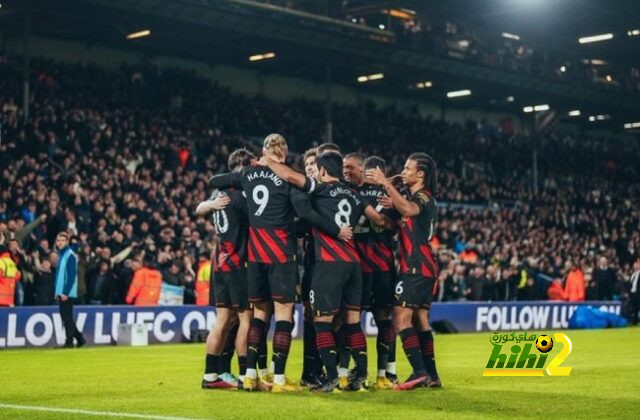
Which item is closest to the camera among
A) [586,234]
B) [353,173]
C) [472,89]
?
[353,173]

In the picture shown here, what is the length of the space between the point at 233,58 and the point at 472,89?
11.0 metres

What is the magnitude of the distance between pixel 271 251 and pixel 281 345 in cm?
91

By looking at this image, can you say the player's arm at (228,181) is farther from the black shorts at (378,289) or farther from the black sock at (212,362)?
the black sock at (212,362)

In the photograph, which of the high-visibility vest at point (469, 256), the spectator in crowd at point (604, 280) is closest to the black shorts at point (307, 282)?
the high-visibility vest at point (469, 256)

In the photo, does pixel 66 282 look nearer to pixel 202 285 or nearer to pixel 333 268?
pixel 202 285

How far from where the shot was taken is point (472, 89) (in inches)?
1918

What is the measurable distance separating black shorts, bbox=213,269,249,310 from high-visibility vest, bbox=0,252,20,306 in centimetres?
1017

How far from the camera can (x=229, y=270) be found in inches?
Result: 457

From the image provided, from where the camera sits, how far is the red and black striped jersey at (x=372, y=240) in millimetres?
11766

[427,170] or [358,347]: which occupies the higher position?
[427,170]

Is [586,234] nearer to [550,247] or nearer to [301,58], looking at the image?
[550,247]

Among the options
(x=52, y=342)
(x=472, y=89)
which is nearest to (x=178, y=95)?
(x=472, y=89)

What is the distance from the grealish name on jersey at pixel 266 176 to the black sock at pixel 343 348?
5.34 feet

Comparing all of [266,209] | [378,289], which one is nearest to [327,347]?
[378,289]
